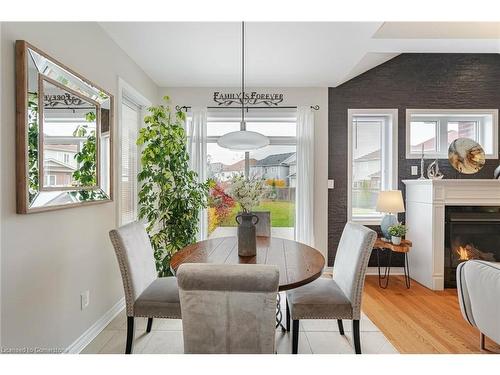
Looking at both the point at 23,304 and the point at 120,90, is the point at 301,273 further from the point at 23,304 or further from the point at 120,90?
the point at 120,90

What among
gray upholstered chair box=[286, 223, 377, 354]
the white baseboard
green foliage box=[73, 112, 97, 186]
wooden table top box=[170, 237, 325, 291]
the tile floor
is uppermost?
green foliage box=[73, 112, 97, 186]

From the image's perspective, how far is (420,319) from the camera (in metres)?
2.87

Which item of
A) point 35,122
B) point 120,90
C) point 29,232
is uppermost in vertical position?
point 120,90

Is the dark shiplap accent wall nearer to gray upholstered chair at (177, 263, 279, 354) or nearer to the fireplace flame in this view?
the fireplace flame

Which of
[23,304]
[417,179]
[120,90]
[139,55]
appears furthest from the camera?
[417,179]

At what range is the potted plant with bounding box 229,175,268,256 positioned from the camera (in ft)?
6.95

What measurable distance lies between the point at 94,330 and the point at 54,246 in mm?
925

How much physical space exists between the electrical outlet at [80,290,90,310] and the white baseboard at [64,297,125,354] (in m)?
0.20

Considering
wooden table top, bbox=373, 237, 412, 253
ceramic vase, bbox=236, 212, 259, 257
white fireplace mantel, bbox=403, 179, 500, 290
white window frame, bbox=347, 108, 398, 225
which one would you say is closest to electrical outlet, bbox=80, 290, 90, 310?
ceramic vase, bbox=236, 212, 259, 257

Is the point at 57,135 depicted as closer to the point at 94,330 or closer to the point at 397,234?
the point at 94,330

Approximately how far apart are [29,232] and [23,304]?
1.27ft

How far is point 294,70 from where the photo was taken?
360 cm

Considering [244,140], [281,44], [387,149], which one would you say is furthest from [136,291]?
[387,149]

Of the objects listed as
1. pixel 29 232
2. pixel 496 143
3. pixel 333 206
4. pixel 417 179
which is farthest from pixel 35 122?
pixel 496 143
